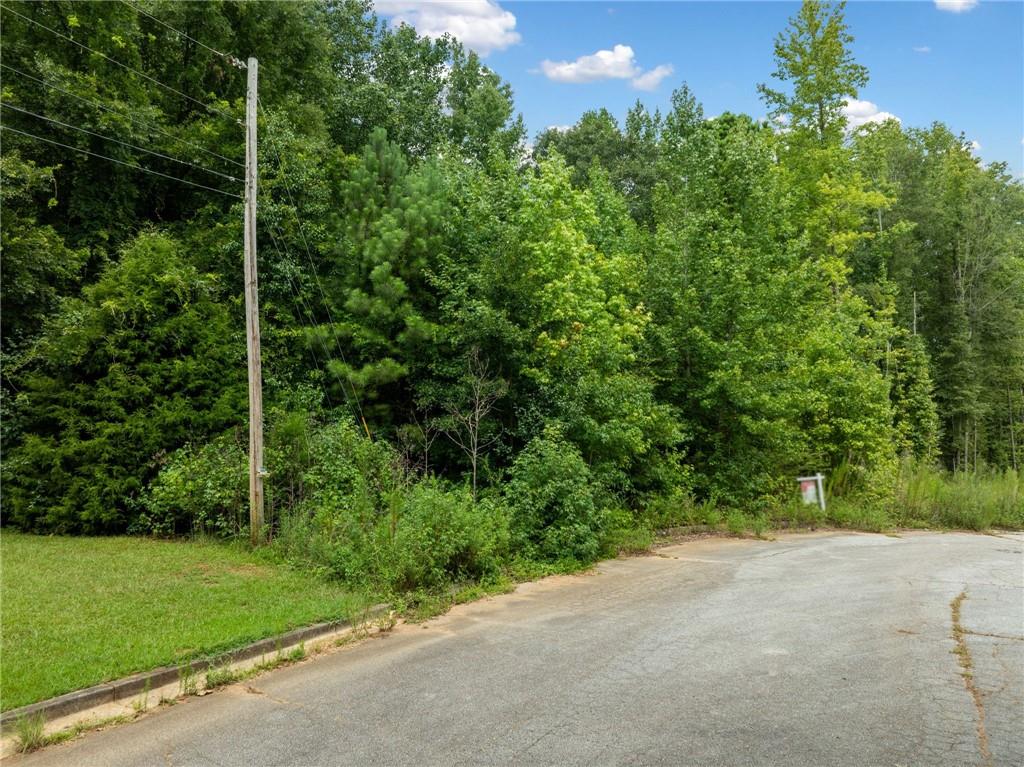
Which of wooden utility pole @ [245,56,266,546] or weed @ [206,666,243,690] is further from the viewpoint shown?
wooden utility pole @ [245,56,266,546]

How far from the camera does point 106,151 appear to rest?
1673 cm

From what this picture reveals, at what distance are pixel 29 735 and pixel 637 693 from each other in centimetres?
433

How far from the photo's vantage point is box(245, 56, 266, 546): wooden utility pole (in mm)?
11133

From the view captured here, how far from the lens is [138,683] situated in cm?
539

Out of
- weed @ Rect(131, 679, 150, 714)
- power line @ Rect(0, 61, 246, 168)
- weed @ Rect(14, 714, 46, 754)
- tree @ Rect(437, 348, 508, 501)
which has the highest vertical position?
power line @ Rect(0, 61, 246, 168)

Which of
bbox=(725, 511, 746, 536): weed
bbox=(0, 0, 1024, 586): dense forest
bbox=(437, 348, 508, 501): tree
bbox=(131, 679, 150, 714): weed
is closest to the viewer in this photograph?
bbox=(131, 679, 150, 714): weed

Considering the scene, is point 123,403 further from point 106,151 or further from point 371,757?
point 371,757

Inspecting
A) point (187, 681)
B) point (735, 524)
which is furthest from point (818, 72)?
point (187, 681)

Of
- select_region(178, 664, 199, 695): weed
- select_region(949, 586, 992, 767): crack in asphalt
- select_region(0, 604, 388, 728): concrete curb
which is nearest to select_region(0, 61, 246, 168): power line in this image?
select_region(0, 604, 388, 728): concrete curb

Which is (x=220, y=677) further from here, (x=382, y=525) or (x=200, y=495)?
(x=200, y=495)

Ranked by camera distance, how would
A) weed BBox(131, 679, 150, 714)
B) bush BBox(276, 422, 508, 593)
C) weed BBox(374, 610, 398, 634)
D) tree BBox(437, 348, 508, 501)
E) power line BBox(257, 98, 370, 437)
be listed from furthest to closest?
power line BBox(257, 98, 370, 437) < tree BBox(437, 348, 508, 501) < bush BBox(276, 422, 508, 593) < weed BBox(374, 610, 398, 634) < weed BBox(131, 679, 150, 714)

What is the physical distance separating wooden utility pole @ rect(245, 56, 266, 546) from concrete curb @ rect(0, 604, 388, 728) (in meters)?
4.78

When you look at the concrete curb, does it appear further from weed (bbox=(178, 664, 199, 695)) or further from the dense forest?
the dense forest

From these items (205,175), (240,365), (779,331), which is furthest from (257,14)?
(779,331)
